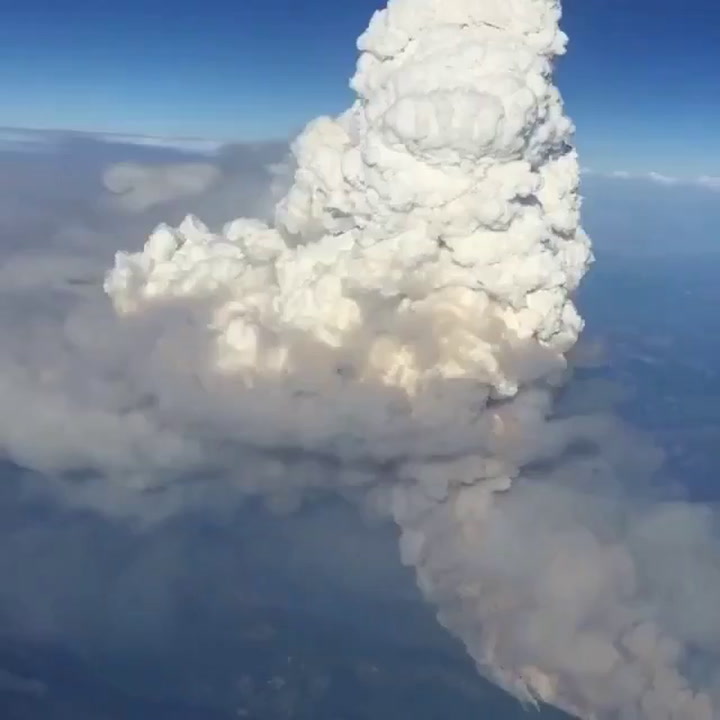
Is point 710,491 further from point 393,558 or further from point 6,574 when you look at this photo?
point 6,574

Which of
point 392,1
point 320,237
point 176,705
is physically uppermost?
point 392,1

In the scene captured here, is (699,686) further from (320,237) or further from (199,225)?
(199,225)

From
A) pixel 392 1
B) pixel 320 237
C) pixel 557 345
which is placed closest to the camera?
pixel 392 1

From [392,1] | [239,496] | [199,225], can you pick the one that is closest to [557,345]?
[392,1]

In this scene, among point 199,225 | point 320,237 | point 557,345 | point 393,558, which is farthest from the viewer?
point 393,558

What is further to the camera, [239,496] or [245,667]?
[245,667]

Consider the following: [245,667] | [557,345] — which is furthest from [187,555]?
[557,345]

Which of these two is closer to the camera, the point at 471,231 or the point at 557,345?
the point at 471,231

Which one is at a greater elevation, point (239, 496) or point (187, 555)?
point (239, 496)

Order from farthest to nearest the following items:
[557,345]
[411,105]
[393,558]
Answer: [393,558] → [557,345] → [411,105]
